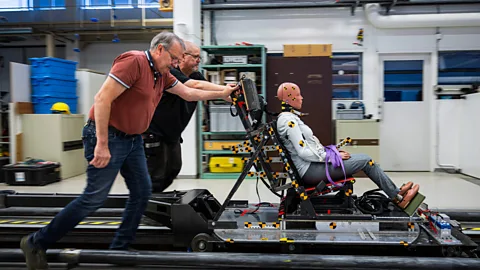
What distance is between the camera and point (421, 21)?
659 cm

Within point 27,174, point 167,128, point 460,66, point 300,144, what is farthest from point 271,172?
point 460,66

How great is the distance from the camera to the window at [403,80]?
7.20 meters

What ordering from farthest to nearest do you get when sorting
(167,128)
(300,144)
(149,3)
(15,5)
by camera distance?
(15,5) → (149,3) → (167,128) → (300,144)

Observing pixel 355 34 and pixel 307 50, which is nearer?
pixel 307 50

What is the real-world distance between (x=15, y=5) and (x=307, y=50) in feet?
20.7

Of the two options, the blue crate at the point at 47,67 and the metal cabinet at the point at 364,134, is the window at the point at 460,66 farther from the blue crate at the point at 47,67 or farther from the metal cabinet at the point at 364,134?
the blue crate at the point at 47,67

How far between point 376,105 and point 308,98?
1.39 meters

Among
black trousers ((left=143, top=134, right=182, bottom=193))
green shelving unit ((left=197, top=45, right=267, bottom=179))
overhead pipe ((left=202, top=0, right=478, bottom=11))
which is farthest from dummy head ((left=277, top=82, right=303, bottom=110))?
overhead pipe ((left=202, top=0, right=478, bottom=11))

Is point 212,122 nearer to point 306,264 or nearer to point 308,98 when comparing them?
point 308,98

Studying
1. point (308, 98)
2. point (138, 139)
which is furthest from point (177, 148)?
point (308, 98)

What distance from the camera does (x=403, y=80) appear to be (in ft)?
23.7

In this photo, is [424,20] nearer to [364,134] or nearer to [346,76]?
[346,76]

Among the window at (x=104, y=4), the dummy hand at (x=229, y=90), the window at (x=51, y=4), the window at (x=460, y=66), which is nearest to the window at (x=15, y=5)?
the window at (x=51, y=4)

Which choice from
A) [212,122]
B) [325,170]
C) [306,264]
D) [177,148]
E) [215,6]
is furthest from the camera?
[215,6]
